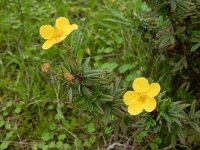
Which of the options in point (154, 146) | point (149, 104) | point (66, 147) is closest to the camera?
point (149, 104)

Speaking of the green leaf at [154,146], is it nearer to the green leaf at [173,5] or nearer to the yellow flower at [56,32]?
the green leaf at [173,5]

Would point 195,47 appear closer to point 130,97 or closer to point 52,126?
point 130,97

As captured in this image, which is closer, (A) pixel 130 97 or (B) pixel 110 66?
(A) pixel 130 97

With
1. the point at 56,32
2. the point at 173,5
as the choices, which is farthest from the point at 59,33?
the point at 173,5

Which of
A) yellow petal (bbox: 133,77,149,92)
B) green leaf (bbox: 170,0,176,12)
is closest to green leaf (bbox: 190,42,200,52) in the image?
green leaf (bbox: 170,0,176,12)

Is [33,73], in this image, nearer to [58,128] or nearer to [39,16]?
[58,128]

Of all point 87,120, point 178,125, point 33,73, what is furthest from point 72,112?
point 178,125

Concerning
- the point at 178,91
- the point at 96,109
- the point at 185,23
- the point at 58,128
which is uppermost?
the point at 185,23
